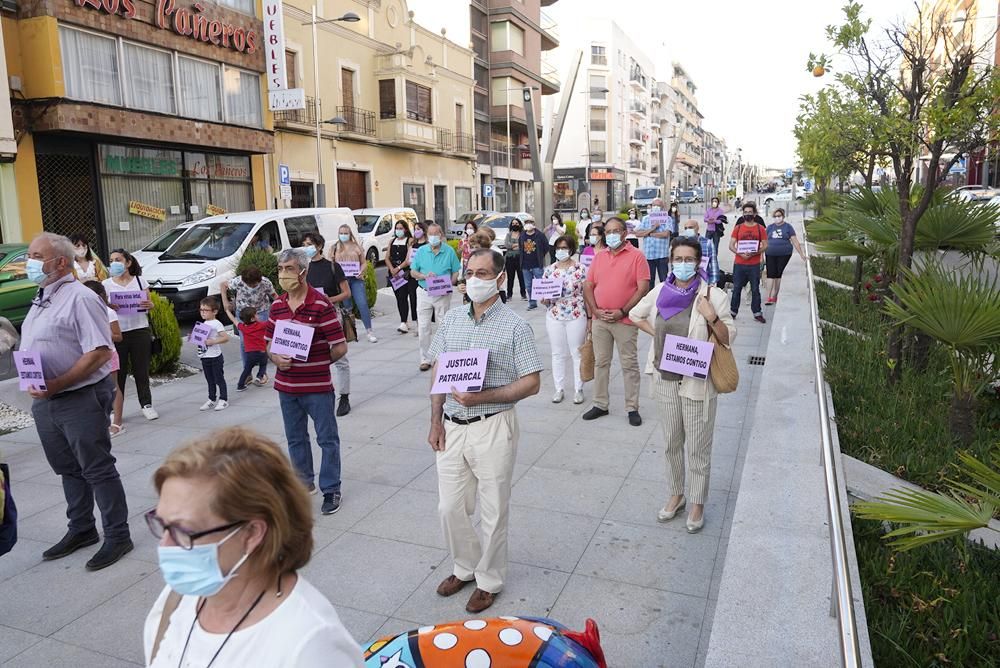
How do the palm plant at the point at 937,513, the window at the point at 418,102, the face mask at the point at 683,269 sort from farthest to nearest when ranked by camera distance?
the window at the point at 418,102
the face mask at the point at 683,269
the palm plant at the point at 937,513

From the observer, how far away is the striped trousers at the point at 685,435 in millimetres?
4730

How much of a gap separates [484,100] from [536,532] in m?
41.6

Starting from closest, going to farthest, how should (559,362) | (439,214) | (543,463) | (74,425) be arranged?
(74,425) → (543,463) → (559,362) → (439,214)

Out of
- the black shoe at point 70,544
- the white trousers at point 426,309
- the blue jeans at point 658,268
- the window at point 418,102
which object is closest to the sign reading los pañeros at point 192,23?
the window at point 418,102

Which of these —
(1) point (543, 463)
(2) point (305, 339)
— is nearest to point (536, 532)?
(1) point (543, 463)

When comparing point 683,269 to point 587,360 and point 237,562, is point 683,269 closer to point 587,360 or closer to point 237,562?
point 587,360

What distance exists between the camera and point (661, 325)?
495 cm

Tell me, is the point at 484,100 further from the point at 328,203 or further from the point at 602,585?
the point at 602,585

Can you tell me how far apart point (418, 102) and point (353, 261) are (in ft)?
77.6

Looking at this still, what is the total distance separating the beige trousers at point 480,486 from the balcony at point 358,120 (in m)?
27.2

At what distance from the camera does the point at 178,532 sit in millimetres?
1634

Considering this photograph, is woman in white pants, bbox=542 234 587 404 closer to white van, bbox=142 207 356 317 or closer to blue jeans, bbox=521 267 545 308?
blue jeans, bbox=521 267 545 308

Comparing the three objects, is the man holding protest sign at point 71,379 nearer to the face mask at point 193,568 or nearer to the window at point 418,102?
the face mask at point 193,568

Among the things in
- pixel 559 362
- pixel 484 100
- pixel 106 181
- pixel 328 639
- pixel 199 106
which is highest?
pixel 484 100
